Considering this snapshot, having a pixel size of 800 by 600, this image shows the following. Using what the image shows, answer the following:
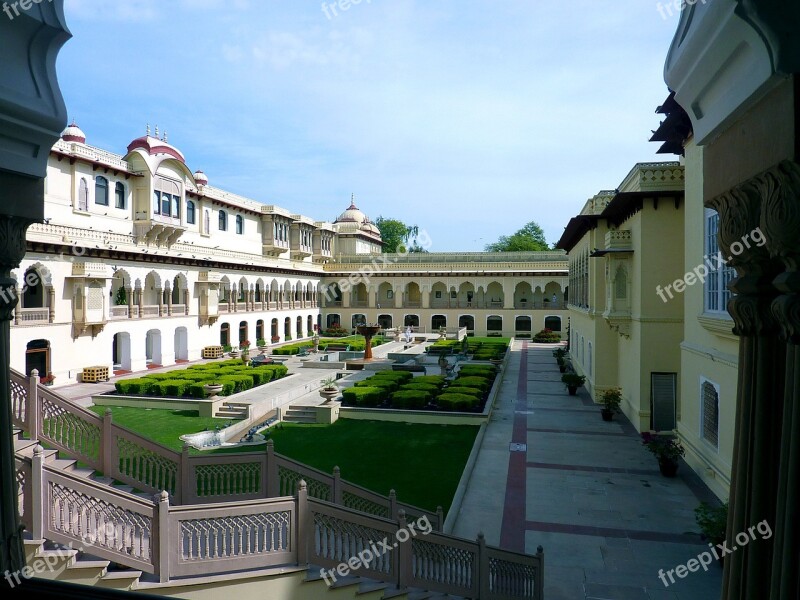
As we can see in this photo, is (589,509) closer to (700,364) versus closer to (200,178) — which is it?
(700,364)

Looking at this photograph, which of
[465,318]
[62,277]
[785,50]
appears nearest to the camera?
[785,50]

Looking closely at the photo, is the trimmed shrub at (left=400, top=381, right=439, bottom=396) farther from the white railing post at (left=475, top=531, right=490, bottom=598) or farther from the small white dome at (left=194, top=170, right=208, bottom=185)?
the small white dome at (left=194, top=170, right=208, bottom=185)

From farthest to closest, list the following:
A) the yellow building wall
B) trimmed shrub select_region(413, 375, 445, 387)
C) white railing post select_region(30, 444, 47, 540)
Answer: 1. trimmed shrub select_region(413, 375, 445, 387)
2. the yellow building wall
3. white railing post select_region(30, 444, 47, 540)

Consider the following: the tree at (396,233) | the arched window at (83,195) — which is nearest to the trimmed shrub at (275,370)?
the arched window at (83,195)

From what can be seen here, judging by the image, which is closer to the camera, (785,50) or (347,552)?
(785,50)

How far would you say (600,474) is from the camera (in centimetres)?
1330

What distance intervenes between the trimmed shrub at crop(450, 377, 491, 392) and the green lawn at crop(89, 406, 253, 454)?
31.7 feet

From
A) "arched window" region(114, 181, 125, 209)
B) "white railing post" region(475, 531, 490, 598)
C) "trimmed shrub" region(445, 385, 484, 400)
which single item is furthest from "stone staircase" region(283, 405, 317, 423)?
"arched window" region(114, 181, 125, 209)

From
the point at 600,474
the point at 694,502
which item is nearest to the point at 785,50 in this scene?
the point at 694,502

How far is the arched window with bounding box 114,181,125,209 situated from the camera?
30.5 m

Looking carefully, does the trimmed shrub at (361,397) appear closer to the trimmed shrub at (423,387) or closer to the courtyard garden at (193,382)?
the trimmed shrub at (423,387)

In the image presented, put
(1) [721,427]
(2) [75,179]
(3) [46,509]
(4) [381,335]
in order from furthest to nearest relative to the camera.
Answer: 1. (4) [381,335]
2. (2) [75,179]
3. (1) [721,427]
4. (3) [46,509]

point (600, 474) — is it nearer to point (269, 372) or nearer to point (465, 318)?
point (269, 372)

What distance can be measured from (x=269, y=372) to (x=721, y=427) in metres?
19.4
